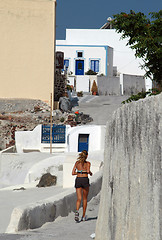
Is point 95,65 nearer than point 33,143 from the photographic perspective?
No

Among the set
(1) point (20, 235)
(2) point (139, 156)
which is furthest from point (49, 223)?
(2) point (139, 156)

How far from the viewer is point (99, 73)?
50.3 metres

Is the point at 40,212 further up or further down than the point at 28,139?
further down

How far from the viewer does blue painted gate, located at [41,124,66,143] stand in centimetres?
2940

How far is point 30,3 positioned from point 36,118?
9969mm

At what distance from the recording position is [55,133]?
29.6 meters

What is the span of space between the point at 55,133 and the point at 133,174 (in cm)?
2450

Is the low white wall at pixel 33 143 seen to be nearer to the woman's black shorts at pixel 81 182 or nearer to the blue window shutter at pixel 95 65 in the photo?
the woman's black shorts at pixel 81 182

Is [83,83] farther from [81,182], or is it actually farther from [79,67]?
[81,182]

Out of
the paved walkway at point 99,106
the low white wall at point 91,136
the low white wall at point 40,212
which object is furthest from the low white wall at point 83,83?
the low white wall at point 40,212

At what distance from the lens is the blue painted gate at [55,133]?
96.5 ft

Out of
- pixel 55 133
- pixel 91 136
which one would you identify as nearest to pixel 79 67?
pixel 55 133

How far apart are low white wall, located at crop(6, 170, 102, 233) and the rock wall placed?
1817 millimetres

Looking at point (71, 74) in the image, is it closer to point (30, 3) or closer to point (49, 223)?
point (30, 3)
